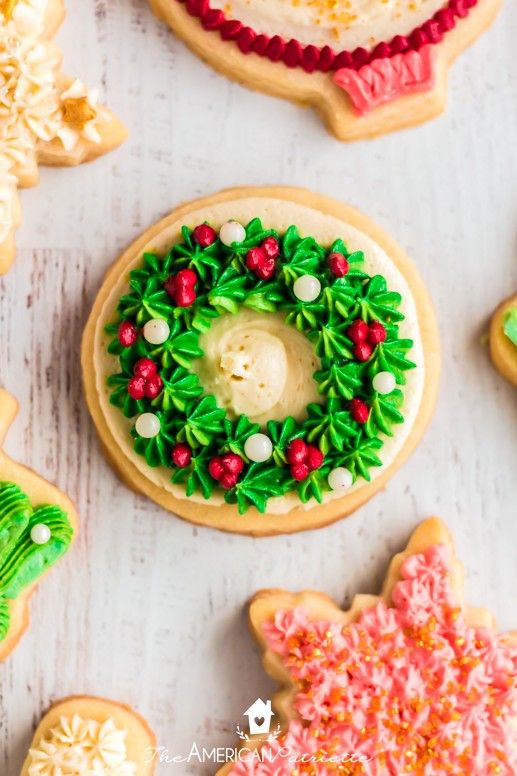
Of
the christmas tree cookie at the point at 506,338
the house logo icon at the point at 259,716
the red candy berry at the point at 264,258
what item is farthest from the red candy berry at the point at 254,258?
the house logo icon at the point at 259,716

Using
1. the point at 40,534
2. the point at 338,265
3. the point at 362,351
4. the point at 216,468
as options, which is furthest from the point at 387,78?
the point at 40,534

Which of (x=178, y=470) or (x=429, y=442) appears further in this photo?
(x=429, y=442)

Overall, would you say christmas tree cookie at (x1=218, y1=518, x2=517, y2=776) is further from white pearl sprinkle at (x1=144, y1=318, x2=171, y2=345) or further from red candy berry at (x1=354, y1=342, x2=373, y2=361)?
white pearl sprinkle at (x1=144, y1=318, x2=171, y2=345)

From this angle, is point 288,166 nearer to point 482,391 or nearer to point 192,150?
point 192,150

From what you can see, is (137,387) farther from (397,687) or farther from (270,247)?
(397,687)

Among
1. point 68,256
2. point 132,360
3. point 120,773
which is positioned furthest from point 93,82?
point 120,773

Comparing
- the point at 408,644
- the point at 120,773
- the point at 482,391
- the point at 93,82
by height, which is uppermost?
the point at 93,82

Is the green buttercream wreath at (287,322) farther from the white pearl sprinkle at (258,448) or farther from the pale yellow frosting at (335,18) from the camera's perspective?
the pale yellow frosting at (335,18)

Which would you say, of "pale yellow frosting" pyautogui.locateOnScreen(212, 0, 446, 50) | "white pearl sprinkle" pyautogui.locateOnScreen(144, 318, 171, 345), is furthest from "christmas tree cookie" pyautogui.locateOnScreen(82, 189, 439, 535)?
"pale yellow frosting" pyautogui.locateOnScreen(212, 0, 446, 50)
